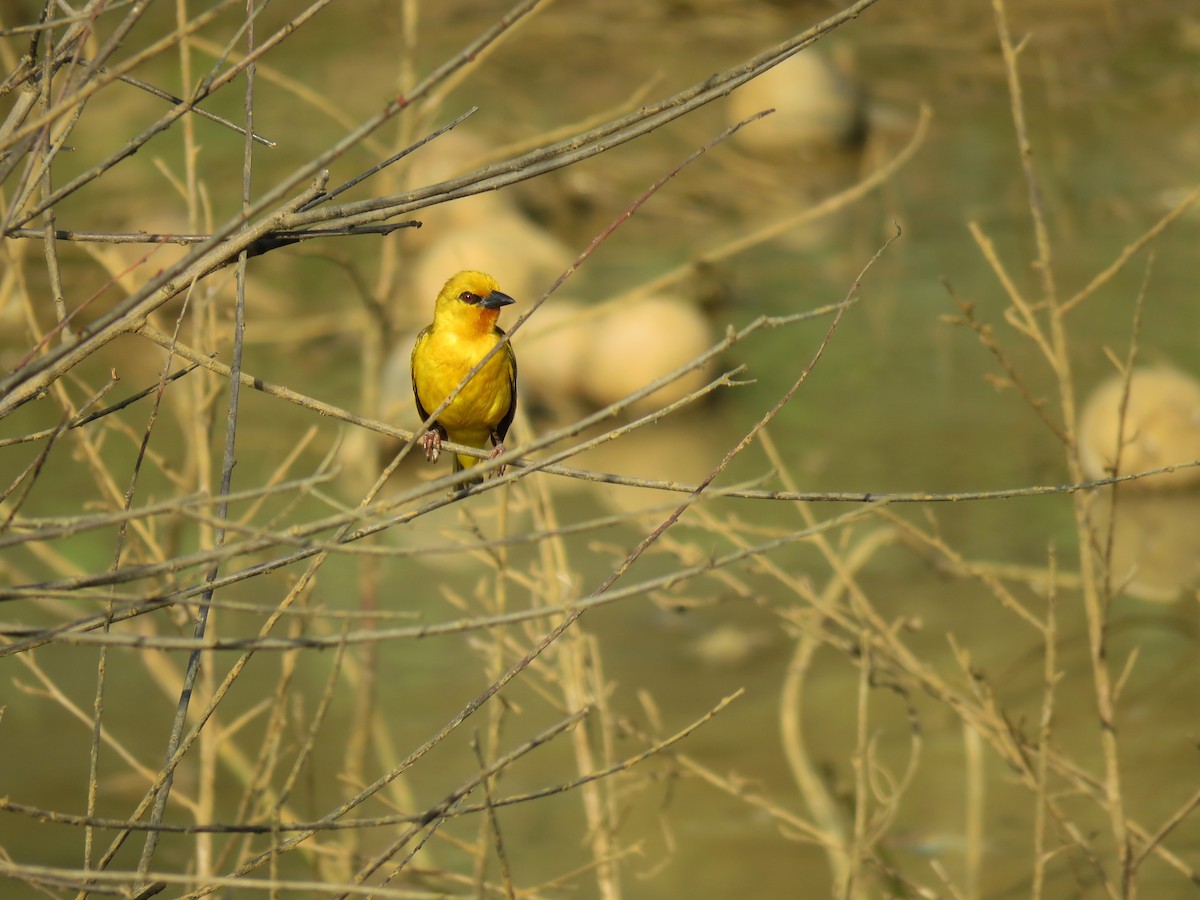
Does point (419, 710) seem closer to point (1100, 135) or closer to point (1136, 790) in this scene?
point (1136, 790)

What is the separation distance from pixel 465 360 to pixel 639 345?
17.2 feet

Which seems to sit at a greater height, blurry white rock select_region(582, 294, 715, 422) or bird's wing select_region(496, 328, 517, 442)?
bird's wing select_region(496, 328, 517, 442)

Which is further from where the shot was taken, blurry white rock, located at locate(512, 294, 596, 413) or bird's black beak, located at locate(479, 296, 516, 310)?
blurry white rock, located at locate(512, 294, 596, 413)

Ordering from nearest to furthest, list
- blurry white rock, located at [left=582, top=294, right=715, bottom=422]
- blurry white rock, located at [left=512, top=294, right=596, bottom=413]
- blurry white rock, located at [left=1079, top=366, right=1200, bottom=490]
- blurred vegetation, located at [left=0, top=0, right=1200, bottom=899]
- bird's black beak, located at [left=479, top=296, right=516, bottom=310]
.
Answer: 1. blurred vegetation, located at [left=0, top=0, right=1200, bottom=899]
2. bird's black beak, located at [left=479, top=296, right=516, bottom=310]
3. blurry white rock, located at [left=1079, top=366, right=1200, bottom=490]
4. blurry white rock, located at [left=582, top=294, right=715, bottom=422]
5. blurry white rock, located at [left=512, top=294, right=596, bottom=413]

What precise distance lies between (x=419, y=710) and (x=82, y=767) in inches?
49.6

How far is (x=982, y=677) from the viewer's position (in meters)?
2.72

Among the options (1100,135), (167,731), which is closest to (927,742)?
(167,731)

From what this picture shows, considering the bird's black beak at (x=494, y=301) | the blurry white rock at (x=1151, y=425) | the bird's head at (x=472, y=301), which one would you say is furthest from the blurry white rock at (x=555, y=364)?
the bird's black beak at (x=494, y=301)

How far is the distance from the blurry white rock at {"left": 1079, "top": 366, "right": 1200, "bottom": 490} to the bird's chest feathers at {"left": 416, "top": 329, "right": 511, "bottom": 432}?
168 inches

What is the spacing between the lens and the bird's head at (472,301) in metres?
2.57

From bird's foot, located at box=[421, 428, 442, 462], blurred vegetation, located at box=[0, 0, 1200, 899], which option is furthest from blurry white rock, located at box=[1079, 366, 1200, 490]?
bird's foot, located at box=[421, 428, 442, 462]

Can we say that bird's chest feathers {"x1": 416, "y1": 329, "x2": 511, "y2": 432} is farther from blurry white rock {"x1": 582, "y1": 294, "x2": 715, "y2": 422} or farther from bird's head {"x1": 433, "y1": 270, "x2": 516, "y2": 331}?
blurry white rock {"x1": 582, "y1": 294, "x2": 715, "y2": 422}

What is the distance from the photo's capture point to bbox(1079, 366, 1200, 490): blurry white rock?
21.6 feet

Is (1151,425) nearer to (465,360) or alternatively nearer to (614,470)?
(614,470)
